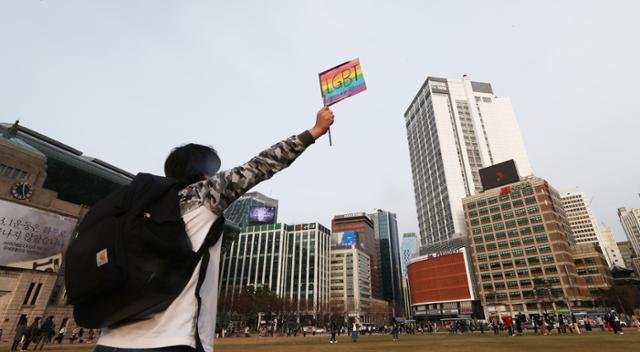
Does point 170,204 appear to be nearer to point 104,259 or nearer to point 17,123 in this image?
point 104,259

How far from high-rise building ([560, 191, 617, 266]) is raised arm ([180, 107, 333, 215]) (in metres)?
164

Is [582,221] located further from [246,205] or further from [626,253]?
[246,205]

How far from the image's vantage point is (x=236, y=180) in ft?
5.89

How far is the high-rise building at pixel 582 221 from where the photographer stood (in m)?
132

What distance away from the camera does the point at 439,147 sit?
368 ft

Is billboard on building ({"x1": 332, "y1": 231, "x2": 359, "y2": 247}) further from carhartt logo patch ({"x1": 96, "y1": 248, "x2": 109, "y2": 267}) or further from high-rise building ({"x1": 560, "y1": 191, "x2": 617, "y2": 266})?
carhartt logo patch ({"x1": 96, "y1": 248, "x2": 109, "y2": 267})

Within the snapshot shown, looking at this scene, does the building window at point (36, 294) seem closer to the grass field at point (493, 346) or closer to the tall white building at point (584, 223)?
the grass field at point (493, 346)

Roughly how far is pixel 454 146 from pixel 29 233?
4403 inches

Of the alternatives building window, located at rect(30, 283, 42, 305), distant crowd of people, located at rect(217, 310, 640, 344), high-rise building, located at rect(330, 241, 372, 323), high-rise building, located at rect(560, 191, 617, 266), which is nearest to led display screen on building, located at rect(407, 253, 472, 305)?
distant crowd of people, located at rect(217, 310, 640, 344)

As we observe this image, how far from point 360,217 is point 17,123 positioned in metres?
138

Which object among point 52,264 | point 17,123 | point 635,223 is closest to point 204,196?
point 52,264

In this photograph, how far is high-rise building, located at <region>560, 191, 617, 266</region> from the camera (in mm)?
131500

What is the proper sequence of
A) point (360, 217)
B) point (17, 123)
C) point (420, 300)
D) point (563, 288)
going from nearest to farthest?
point (17, 123)
point (563, 288)
point (420, 300)
point (360, 217)

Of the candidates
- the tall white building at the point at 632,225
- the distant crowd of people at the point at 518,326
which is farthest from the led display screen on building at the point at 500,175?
the tall white building at the point at 632,225
